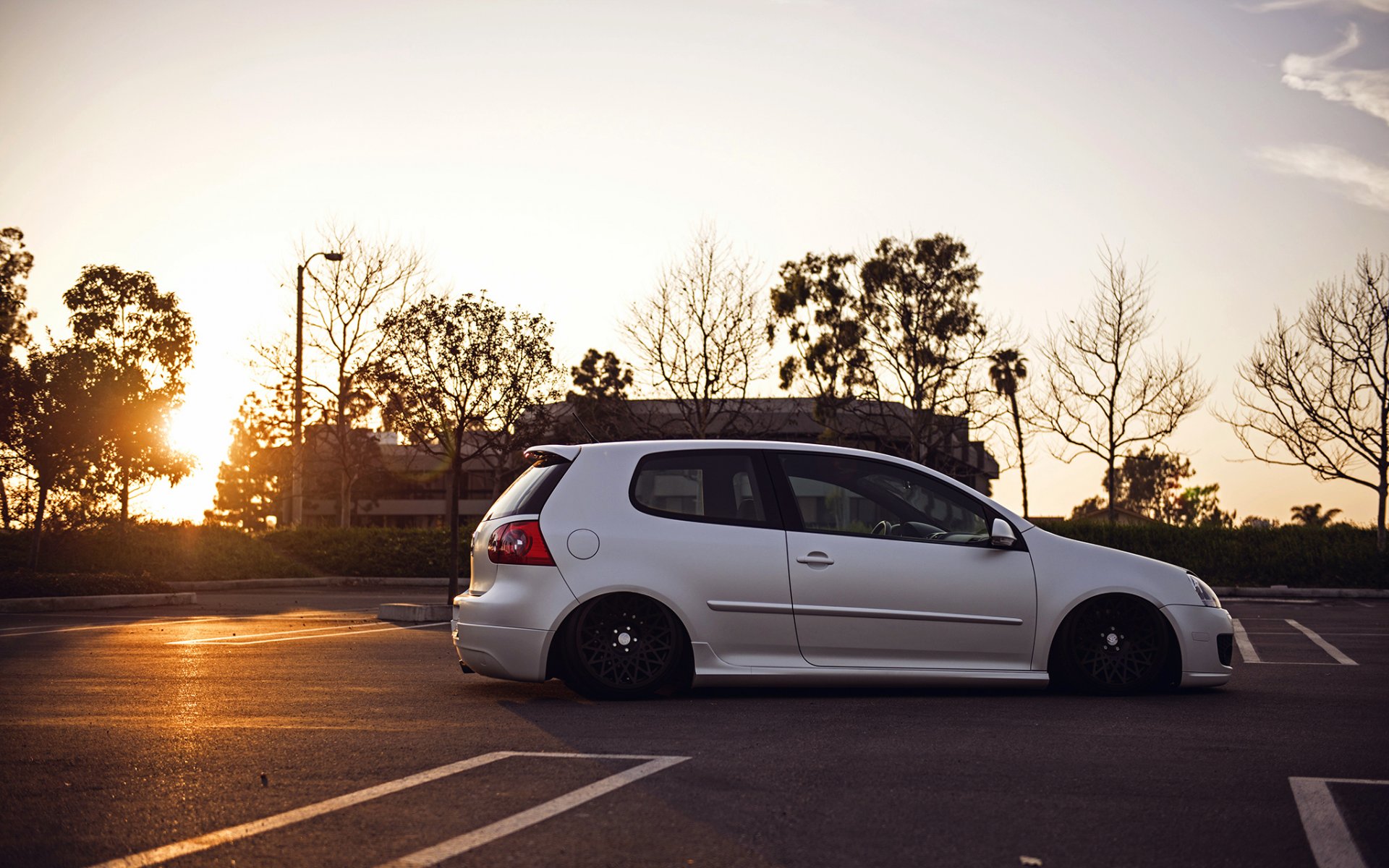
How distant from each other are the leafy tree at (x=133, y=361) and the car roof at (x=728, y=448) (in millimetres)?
Result: 19671

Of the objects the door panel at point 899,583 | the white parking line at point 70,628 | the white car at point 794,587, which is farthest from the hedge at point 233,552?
the door panel at point 899,583

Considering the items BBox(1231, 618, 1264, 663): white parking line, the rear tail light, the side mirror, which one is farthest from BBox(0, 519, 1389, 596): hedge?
the side mirror

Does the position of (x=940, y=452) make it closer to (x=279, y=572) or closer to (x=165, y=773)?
(x=279, y=572)

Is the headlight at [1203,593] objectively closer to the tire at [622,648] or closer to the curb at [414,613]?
the tire at [622,648]

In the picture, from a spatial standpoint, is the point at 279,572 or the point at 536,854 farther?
the point at 279,572

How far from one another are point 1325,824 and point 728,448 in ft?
14.8

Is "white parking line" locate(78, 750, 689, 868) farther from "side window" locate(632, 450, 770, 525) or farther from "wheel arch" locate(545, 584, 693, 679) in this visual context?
"side window" locate(632, 450, 770, 525)

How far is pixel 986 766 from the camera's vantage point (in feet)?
18.5

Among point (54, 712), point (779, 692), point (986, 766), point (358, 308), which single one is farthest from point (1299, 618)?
point (358, 308)

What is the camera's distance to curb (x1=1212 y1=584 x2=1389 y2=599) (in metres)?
24.2

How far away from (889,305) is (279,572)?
752 inches

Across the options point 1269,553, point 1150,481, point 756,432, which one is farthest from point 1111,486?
point 1150,481

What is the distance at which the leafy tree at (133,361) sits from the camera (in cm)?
2630

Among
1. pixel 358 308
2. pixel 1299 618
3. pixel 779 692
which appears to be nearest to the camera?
pixel 779 692
